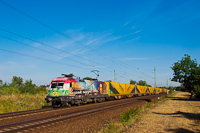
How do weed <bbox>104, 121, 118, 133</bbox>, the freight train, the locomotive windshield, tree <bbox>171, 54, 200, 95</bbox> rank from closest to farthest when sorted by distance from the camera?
weed <bbox>104, 121, 118, 133</bbox>
the freight train
the locomotive windshield
tree <bbox>171, 54, 200, 95</bbox>

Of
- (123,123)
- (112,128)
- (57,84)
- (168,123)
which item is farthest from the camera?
Result: (57,84)

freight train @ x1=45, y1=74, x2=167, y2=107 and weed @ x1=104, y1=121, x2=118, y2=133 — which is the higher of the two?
freight train @ x1=45, y1=74, x2=167, y2=107

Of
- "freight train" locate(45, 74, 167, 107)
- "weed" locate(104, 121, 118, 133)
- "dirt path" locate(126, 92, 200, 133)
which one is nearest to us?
"dirt path" locate(126, 92, 200, 133)

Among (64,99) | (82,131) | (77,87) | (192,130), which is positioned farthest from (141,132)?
(77,87)

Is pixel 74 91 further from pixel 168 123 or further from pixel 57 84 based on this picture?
pixel 168 123

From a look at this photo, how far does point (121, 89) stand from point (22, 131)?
26.9m

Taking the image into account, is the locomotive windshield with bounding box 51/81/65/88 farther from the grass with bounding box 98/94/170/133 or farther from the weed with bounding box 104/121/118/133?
the weed with bounding box 104/121/118/133

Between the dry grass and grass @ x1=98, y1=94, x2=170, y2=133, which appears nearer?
the dry grass

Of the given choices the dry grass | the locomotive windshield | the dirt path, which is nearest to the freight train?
the locomotive windshield

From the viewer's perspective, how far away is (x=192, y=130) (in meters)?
8.02

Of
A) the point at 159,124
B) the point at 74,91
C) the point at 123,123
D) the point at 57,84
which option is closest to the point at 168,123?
the point at 159,124

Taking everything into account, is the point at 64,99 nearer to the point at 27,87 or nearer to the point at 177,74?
the point at 27,87

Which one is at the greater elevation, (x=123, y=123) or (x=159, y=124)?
(x=159, y=124)

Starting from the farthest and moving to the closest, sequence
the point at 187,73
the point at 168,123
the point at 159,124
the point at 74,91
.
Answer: the point at 187,73 → the point at 74,91 → the point at 168,123 → the point at 159,124
